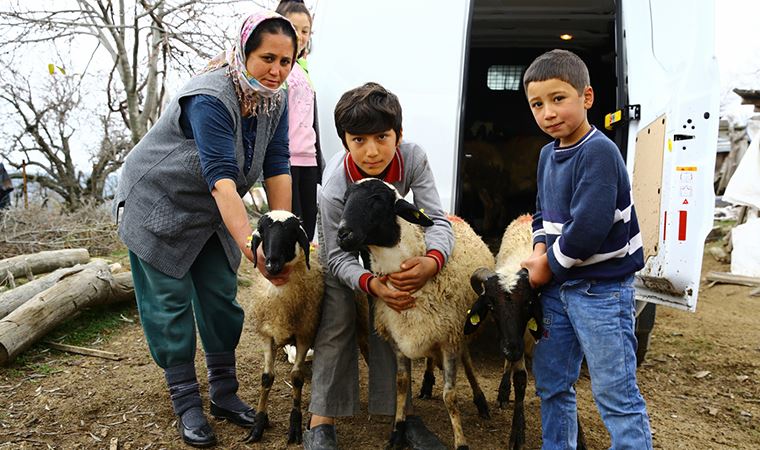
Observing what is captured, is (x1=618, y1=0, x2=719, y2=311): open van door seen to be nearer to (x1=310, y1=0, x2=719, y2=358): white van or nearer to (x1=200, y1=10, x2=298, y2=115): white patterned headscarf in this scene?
(x1=310, y1=0, x2=719, y2=358): white van

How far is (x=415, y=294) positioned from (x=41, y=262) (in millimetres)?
5205

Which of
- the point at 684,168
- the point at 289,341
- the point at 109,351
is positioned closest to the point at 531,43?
the point at 684,168

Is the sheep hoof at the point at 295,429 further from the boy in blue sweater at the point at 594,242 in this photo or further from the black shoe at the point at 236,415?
the boy in blue sweater at the point at 594,242

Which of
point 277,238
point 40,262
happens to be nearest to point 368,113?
point 277,238

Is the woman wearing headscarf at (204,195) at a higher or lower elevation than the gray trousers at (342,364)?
higher

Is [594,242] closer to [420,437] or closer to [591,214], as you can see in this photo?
[591,214]

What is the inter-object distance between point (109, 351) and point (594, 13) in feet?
17.7

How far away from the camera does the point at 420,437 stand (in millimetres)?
3057

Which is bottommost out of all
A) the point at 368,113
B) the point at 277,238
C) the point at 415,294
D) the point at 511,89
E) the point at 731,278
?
the point at 731,278

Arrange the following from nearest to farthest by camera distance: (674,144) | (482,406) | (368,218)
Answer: (368,218) < (674,144) < (482,406)

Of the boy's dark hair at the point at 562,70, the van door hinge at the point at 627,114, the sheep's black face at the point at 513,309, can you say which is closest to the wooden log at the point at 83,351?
the sheep's black face at the point at 513,309

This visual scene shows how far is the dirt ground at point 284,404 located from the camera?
3.21 metres

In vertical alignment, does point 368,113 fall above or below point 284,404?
above

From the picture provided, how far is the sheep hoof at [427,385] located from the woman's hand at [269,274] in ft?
4.23
